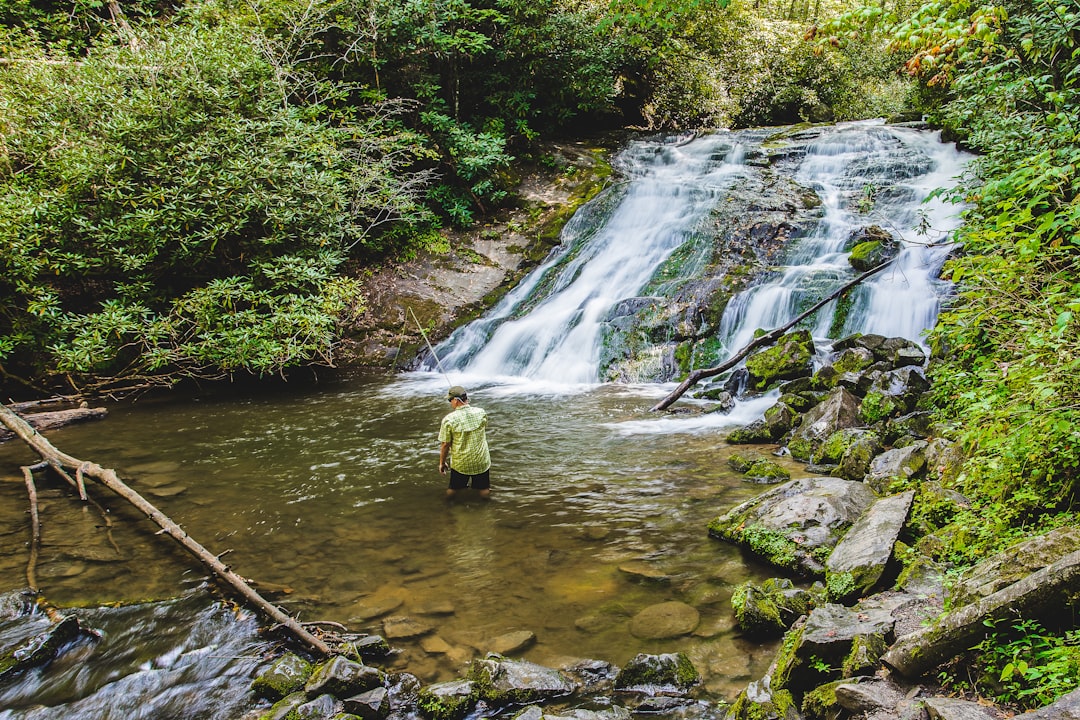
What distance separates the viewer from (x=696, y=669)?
149 inches

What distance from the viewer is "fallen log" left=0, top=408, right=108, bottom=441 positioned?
9539 mm

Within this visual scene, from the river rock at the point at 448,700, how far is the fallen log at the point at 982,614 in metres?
2.29

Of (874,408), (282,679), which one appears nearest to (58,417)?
(282,679)

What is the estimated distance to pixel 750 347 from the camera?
10.5 m

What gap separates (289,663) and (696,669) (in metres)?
2.61

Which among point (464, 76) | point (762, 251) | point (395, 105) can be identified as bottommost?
point (762, 251)

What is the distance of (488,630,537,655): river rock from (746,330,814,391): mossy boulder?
22.7ft

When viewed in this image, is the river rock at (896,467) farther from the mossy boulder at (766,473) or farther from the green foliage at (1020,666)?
the green foliage at (1020,666)

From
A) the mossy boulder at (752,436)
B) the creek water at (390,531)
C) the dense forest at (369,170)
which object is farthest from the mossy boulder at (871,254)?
the mossy boulder at (752,436)

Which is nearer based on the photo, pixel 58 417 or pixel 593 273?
pixel 58 417

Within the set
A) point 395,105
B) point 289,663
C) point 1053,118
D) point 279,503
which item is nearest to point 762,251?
point 1053,118

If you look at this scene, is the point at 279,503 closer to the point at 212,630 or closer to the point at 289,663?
the point at 212,630

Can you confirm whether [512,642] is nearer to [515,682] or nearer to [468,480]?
[515,682]

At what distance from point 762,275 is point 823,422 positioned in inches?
241
